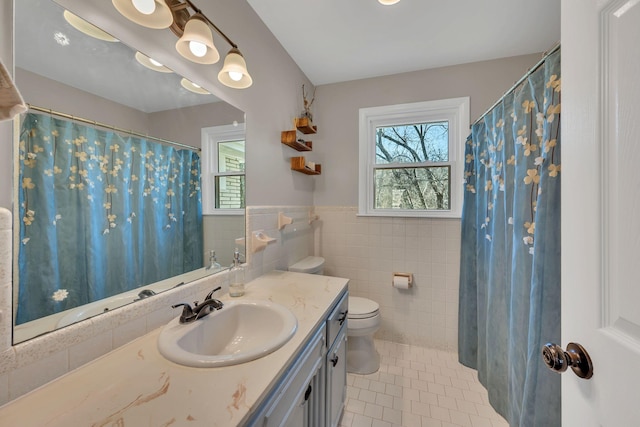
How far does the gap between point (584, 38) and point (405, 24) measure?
1441 mm

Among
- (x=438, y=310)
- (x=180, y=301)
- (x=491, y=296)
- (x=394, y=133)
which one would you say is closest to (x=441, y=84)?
(x=394, y=133)

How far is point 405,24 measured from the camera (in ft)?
5.44

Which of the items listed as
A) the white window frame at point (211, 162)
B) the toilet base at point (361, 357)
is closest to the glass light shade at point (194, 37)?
the white window frame at point (211, 162)

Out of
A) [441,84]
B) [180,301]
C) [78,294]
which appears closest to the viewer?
[78,294]

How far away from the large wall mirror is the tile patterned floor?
131 cm

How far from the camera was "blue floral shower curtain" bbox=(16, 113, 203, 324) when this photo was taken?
0.66 metres

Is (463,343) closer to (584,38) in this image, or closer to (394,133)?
(394,133)

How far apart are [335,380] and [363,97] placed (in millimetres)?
2290

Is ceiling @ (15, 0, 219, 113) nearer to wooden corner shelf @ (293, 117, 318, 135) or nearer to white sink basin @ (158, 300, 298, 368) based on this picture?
white sink basin @ (158, 300, 298, 368)

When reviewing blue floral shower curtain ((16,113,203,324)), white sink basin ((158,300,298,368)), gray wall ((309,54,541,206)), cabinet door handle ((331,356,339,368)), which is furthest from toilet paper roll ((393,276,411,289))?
blue floral shower curtain ((16,113,203,324))

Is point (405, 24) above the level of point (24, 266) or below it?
above

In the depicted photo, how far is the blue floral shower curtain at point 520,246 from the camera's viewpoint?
0.97 meters

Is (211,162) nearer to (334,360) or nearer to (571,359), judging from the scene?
(334,360)

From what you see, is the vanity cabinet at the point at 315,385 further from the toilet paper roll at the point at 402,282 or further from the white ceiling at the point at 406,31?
the white ceiling at the point at 406,31
